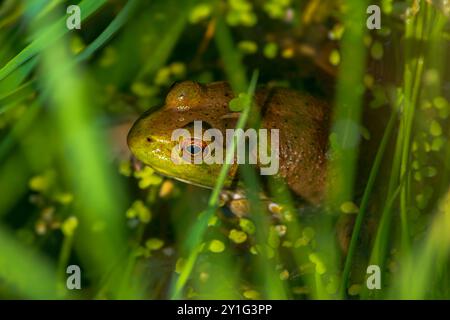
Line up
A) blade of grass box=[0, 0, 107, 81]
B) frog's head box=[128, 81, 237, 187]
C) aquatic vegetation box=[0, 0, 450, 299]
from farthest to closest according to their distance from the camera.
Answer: frog's head box=[128, 81, 237, 187]
aquatic vegetation box=[0, 0, 450, 299]
blade of grass box=[0, 0, 107, 81]

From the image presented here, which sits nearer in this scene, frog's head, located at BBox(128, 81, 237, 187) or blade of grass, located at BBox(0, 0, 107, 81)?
blade of grass, located at BBox(0, 0, 107, 81)

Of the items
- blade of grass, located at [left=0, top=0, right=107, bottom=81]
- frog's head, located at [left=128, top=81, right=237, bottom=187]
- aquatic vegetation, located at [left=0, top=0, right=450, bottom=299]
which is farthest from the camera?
frog's head, located at [left=128, top=81, right=237, bottom=187]

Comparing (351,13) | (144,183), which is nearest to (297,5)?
(351,13)

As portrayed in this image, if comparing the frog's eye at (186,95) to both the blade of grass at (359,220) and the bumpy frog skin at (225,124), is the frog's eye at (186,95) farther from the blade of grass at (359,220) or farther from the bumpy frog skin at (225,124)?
the blade of grass at (359,220)

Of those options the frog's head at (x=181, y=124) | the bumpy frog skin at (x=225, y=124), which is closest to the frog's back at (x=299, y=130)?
the bumpy frog skin at (x=225, y=124)

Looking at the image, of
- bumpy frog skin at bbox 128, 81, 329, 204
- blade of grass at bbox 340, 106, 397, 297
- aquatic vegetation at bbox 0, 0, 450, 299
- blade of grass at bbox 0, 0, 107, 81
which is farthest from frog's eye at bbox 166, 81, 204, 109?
blade of grass at bbox 340, 106, 397, 297

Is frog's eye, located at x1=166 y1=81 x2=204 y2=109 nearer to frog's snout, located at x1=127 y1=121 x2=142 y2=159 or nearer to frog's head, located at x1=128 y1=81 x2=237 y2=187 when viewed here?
frog's head, located at x1=128 y1=81 x2=237 y2=187

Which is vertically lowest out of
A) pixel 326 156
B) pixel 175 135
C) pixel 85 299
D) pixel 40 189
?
pixel 85 299
